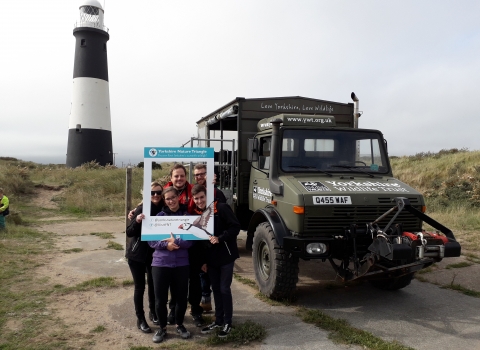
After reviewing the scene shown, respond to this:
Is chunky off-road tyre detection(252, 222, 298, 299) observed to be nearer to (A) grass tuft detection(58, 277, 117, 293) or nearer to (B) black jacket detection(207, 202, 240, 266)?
(B) black jacket detection(207, 202, 240, 266)

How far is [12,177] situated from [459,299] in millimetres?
17941

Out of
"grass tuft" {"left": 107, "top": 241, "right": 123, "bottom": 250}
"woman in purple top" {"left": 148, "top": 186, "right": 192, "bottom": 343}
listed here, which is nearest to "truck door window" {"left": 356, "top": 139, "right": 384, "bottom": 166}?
"woman in purple top" {"left": 148, "top": 186, "right": 192, "bottom": 343}

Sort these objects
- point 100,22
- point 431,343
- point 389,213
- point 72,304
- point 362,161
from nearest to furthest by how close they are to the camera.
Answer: point 431,343 → point 389,213 → point 72,304 → point 362,161 → point 100,22

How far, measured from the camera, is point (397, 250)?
4109mm

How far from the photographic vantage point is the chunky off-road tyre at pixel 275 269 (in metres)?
4.99

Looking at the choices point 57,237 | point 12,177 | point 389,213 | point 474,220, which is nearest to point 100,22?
point 12,177

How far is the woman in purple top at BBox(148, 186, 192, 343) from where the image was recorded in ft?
13.2

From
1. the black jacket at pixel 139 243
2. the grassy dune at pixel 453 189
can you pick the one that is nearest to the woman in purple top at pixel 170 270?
the black jacket at pixel 139 243

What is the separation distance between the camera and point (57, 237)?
9.77 m

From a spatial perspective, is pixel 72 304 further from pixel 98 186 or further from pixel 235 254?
pixel 98 186

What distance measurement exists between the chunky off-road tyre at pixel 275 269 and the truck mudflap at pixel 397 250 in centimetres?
68

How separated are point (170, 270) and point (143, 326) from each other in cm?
81

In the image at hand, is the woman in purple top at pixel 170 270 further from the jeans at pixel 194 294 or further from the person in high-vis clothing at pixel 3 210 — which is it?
the person in high-vis clothing at pixel 3 210

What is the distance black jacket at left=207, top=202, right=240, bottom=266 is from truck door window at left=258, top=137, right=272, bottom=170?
1.74 meters
